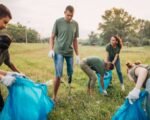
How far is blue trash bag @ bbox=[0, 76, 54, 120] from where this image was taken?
4637mm

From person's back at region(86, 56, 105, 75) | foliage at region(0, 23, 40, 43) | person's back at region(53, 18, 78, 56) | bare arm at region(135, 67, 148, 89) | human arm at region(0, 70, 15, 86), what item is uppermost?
person's back at region(53, 18, 78, 56)

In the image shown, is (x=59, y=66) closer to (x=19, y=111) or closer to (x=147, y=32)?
(x=19, y=111)

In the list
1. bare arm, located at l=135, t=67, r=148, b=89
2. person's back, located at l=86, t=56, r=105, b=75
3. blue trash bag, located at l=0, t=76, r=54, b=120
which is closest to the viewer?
bare arm, located at l=135, t=67, r=148, b=89

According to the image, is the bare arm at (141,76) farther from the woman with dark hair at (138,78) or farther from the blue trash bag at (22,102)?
the blue trash bag at (22,102)

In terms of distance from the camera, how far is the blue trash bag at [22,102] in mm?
4637

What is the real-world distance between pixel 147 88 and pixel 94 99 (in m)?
2.85

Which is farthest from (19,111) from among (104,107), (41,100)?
(104,107)

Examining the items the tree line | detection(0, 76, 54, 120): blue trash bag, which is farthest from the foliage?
detection(0, 76, 54, 120): blue trash bag

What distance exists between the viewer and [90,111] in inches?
239

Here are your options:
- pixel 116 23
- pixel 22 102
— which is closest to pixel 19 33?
pixel 116 23

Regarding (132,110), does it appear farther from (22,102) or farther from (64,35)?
(64,35)

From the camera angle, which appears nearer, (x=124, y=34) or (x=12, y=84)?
(x=12, y=84)

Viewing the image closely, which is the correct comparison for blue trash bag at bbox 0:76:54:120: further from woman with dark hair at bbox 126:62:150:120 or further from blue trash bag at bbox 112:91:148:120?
woman with dark hair at bbox 126:62:150:120

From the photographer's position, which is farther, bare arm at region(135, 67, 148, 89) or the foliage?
the foliage
